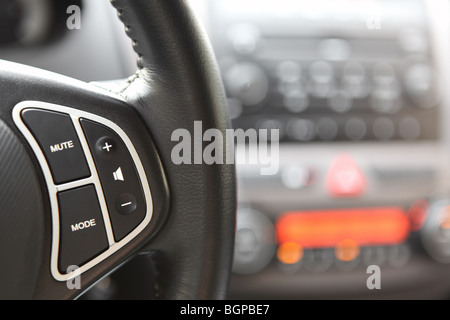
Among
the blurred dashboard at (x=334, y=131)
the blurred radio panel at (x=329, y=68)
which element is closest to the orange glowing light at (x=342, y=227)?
the blurred dashboard at (x=334, y=131)

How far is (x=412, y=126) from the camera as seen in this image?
107 cm

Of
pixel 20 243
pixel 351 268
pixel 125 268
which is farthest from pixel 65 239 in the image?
pixel 351 268

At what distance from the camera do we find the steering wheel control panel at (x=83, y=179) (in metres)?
0.41

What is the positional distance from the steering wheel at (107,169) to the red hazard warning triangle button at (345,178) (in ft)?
2.11

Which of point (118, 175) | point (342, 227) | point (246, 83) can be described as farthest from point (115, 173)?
point (342, 227)

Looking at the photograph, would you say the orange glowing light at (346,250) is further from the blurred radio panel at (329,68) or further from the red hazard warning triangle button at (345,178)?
the blurred radio panel at (329,68)

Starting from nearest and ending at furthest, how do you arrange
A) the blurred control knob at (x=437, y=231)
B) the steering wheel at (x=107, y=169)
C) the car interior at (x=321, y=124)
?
the steering wheel at (x=107, y=169)
the car interior at (x=321, y=124)
the blurred control knob at (x=437, y=231)

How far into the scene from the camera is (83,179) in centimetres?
42

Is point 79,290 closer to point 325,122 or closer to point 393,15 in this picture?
point 325,122

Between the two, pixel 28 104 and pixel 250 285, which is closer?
pixel 28 104

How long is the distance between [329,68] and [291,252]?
34 cm

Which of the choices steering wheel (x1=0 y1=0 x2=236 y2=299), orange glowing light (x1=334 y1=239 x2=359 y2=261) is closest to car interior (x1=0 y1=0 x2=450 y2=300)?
orange glowing light (x1=334 y1=239 x2=359 y2=261)

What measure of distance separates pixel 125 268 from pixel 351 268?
0.46m

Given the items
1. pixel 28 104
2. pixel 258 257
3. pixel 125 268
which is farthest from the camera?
pixel 258 257
